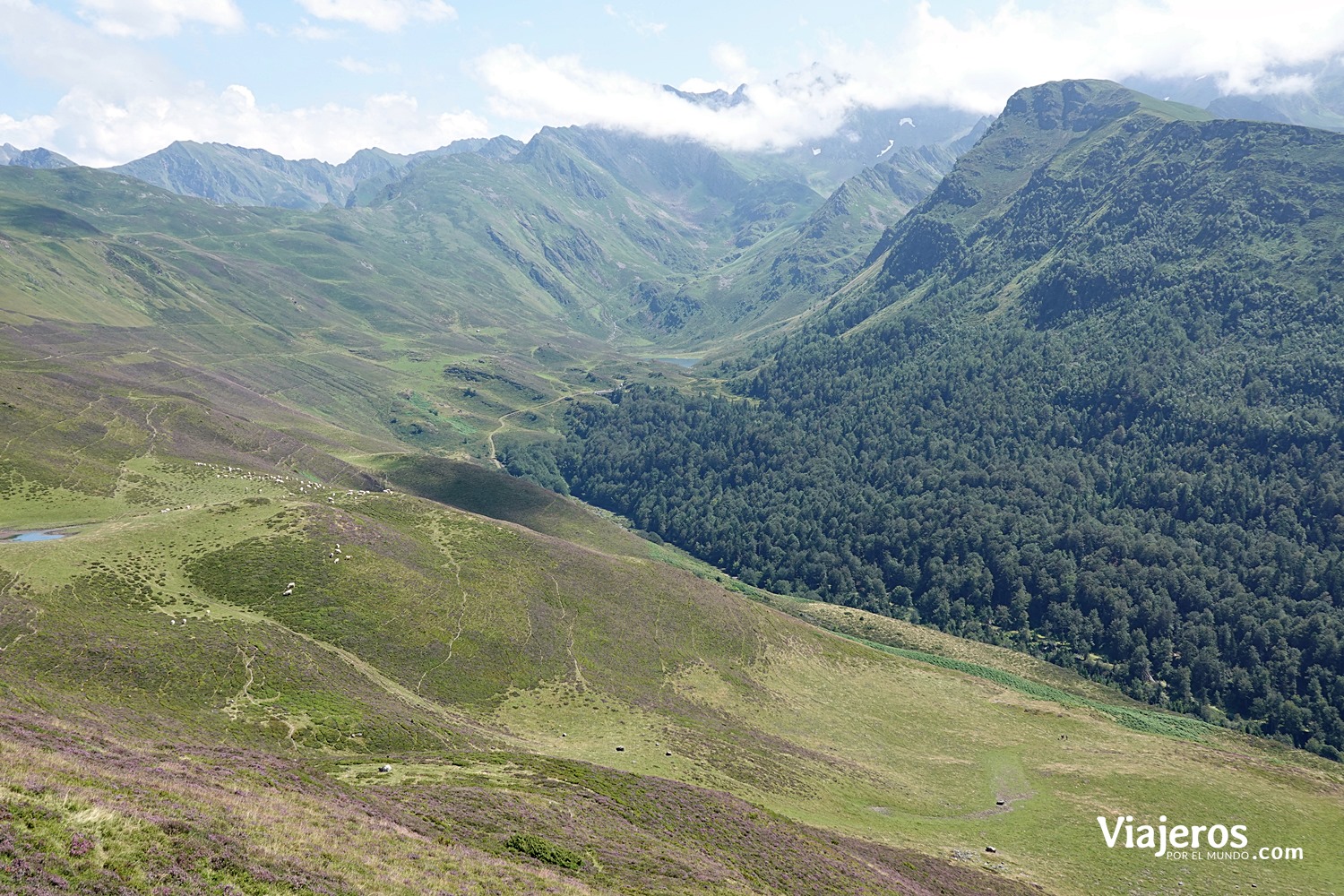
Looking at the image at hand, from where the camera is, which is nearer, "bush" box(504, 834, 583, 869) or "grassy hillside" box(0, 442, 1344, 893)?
"grassy hillside" box(0, 442, 1344, 893)

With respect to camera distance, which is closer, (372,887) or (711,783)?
(372,887)

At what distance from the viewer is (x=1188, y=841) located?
84.4 metres

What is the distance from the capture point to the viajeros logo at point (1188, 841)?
81.6 meters

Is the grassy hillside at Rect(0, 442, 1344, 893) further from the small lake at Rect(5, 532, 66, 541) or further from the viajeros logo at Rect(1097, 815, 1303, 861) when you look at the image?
the small lake at Rect(5, 532, 66, 541)

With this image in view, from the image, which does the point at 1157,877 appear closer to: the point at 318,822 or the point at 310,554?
the point at 318,822

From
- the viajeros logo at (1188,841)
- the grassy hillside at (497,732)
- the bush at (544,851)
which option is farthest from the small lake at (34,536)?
the viajeros logo at (1188,841)

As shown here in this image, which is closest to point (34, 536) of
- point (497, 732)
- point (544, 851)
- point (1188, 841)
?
point (497, 732)

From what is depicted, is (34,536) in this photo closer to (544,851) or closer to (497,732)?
(497,732)

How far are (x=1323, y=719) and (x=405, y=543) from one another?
204497mm

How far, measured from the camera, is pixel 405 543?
394 ft

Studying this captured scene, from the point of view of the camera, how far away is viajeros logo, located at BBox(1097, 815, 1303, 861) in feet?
268

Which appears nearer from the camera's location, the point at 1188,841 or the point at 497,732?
the point at 497,732

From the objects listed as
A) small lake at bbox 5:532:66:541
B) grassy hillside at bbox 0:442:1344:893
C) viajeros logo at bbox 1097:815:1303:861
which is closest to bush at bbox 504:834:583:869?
grassy hillside at bbox 0:442:1344:893

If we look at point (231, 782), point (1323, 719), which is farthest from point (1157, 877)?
point (1323, 719)
